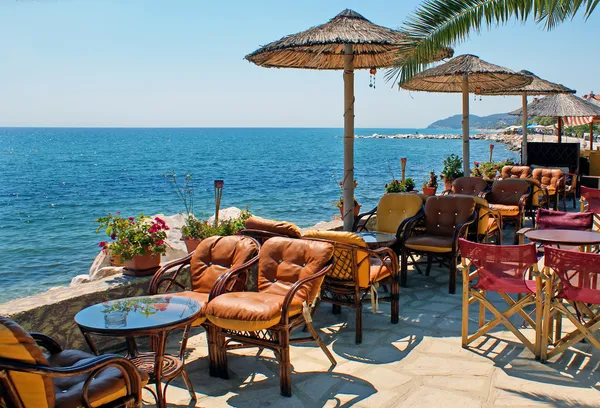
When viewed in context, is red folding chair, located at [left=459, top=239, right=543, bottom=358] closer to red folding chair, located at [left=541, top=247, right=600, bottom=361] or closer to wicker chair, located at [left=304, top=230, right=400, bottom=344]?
red folding chair, located at [left=541, top=247, right=600, bottom=361]

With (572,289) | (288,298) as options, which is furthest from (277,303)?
(572,289)

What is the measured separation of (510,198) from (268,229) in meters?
5.39

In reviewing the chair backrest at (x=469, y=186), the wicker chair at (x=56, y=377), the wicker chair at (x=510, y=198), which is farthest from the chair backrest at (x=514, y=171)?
the wicker chair at (x=56, y=377)

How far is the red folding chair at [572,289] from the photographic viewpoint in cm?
391

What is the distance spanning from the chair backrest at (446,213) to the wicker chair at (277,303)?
2952 millimetres

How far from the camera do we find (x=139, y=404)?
295cm

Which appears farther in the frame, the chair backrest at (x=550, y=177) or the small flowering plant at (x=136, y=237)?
the chair backrest at (x=550, y=177)

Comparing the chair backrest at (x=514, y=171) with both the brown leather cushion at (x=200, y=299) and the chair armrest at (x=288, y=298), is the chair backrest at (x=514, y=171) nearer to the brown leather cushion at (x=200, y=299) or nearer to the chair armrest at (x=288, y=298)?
the chair armrest at (x=288, y=298)

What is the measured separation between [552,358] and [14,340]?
3.77 meters

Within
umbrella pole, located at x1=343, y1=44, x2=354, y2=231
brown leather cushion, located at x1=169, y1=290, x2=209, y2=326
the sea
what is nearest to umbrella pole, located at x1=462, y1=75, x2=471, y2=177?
the sea

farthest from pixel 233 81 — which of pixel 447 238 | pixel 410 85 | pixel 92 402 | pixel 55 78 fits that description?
pixel 92 402

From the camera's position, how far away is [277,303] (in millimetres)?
3943

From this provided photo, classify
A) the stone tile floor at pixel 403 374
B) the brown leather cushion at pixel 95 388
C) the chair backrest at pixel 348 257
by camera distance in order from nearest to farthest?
the brown leather cushion at pixel 95 388
the stone tile floor at pixel 403 374
the chair backrest at pixel 348 257

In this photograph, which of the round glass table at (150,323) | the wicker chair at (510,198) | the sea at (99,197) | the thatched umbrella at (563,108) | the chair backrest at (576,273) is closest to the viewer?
the round glass table at (150,323)
